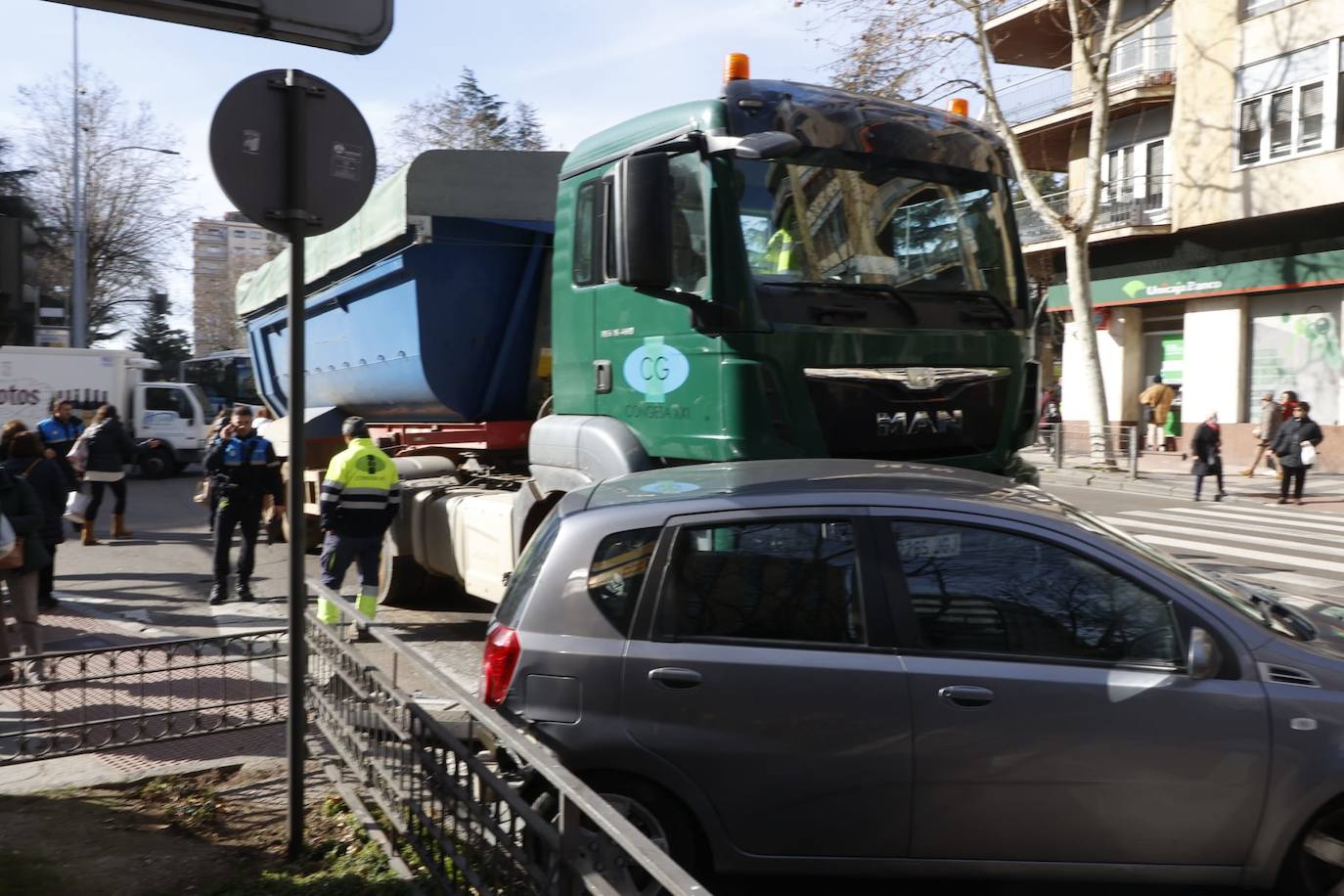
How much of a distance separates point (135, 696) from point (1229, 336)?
24.5 m

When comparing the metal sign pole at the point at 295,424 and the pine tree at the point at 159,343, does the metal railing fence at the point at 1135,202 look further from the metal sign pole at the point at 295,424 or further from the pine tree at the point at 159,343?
the pine tree at the point at 159,343

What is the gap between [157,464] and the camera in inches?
966

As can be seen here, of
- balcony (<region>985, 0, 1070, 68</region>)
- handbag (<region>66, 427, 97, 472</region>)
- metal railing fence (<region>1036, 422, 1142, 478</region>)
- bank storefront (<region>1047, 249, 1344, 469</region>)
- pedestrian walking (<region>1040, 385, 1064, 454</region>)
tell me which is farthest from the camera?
balcony (<region>985, 0, 1070, 68</region>)

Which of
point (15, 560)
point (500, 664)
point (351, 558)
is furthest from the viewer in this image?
point (351, 558)

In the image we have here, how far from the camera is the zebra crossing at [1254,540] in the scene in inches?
416

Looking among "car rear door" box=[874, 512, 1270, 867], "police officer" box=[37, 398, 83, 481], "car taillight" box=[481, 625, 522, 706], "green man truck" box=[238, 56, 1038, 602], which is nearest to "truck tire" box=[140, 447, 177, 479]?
"police officer" box=[37, 398, 83, 481]

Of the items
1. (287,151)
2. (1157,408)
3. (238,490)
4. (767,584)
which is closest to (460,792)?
(767,584)

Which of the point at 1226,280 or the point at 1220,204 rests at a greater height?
the point at 1220,204

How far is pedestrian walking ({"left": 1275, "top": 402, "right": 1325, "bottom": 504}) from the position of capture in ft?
56.0

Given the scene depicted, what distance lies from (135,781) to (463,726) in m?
2.19

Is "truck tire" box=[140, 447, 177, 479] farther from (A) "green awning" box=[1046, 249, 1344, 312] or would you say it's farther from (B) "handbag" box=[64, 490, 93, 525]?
(A) "green awning" box=[1046, 249, 1344, 312]

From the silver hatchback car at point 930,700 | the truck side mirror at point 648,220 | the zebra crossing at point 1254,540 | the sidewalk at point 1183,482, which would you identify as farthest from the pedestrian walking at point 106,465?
the sidewalk at point 1183,482

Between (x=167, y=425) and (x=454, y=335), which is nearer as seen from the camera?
(x=454, y=335)

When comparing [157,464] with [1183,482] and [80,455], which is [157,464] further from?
[1183,482]
